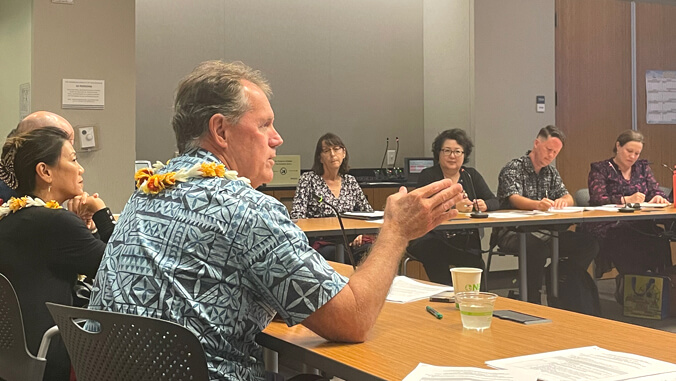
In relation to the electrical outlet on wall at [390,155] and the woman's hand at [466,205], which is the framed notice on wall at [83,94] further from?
the electrical outlet on wall at [390,155]

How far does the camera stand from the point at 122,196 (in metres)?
4.79

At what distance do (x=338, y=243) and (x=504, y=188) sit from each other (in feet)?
5.51

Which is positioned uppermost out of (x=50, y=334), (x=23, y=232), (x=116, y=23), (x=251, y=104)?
(x=116, y=23)

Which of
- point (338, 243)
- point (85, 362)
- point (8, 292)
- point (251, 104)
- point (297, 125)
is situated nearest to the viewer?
point (85, 362)

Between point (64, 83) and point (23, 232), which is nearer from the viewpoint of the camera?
point (23, 232)

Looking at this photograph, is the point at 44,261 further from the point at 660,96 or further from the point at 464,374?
the point at 660,96

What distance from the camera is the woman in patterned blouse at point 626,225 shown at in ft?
18.6

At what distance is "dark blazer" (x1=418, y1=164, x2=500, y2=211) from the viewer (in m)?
5.38

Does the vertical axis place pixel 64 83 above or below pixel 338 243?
above

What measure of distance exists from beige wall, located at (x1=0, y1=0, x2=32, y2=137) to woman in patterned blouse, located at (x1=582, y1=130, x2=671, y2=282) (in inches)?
159

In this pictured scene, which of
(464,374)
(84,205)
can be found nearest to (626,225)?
(84,205)

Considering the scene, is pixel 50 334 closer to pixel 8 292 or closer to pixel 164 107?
pixel 8 292

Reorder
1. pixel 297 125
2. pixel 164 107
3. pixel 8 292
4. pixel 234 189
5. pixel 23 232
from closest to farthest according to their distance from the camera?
pixel 234 189, pixel 8 292, pixel 23 232, pixel 164 107, pixel 297 125

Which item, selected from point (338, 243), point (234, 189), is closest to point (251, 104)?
point (234, 189)
